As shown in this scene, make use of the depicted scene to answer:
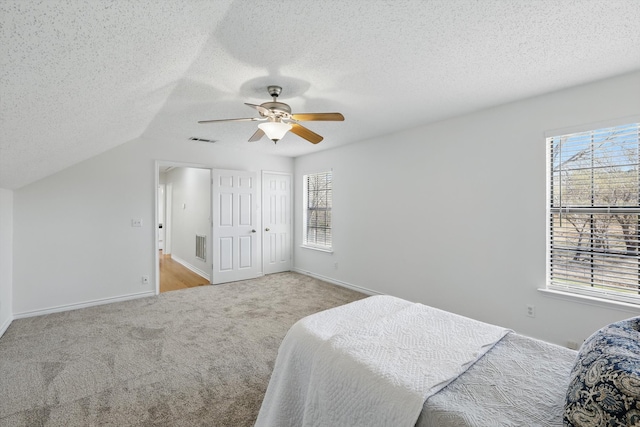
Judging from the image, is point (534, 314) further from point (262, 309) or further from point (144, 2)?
point (144, 2)

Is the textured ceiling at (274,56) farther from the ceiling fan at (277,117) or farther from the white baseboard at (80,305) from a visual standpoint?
the white baseboard at (80,305)

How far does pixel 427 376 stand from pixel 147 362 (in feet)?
7.96

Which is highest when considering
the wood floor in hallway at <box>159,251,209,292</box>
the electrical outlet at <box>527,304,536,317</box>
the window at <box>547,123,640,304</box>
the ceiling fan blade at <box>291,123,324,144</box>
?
the ceiling fan blade at <box>291,123,324,144</box>

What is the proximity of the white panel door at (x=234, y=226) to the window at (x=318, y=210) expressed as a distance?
1076 millimetres

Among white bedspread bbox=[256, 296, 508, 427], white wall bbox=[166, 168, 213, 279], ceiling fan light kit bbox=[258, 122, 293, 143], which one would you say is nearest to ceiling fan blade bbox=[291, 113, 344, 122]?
ceiling fan light kit bbox=[258, 122, 293, 143]

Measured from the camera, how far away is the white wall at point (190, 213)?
5.59m

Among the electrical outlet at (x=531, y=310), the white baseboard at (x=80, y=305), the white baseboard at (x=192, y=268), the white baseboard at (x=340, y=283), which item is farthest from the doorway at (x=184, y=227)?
the electrical outlet at (x=531, y=310)

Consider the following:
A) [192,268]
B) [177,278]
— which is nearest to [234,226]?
[177,278]

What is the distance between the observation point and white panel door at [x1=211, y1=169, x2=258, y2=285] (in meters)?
4.98

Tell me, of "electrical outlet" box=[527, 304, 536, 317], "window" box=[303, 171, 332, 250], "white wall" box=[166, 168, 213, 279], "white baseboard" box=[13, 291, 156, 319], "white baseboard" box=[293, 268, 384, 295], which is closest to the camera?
"electrical outlet" box=[527, 304, 536, 317]

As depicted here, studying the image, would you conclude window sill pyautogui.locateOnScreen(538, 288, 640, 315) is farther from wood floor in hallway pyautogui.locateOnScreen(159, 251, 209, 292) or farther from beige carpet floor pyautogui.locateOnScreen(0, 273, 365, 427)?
wood floor in hallway pyautogui.locateOnScreen(159, 251, 209, 292)

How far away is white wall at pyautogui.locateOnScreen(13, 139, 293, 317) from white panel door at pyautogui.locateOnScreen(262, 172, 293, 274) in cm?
163

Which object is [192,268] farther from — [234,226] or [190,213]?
[234,226]

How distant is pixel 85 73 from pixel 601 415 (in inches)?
101
